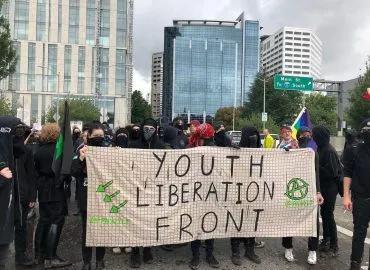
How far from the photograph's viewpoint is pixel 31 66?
79812 mm

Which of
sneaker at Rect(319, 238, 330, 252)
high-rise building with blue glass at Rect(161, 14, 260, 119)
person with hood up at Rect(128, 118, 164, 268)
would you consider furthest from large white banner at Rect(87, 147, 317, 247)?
high-rise building with blue glass at Rect(161, 14, 260, 119)

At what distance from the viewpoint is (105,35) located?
81.7 meters

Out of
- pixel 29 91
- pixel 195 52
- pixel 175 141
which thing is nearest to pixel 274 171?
pixel 175 141

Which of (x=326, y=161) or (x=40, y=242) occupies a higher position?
(x=326, y=161)

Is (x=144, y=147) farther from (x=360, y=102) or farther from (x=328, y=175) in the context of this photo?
(x=360, y=102)

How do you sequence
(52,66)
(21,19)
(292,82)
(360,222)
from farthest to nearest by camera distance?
(52,66) < (21,19) < (292,82) < (360,222)

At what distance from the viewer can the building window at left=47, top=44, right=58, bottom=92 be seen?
79.8 m

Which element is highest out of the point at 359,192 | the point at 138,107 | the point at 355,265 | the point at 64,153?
the point at 138,107

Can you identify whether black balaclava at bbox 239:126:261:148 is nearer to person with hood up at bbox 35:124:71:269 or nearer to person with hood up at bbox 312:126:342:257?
person with hood up at bbox 312:126:342:257

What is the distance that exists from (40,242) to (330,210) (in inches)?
162

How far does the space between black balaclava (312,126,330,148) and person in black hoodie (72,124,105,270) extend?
3117 millimetres

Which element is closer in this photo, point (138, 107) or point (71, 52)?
point (71, 52)

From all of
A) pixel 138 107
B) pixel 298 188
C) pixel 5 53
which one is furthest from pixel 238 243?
pixel 138 107

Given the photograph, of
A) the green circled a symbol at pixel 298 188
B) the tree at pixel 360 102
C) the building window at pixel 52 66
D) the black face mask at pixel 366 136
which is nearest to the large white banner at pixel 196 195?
the green circled a symbol at pixel 298 188
